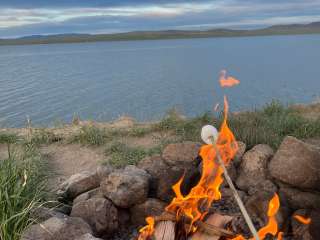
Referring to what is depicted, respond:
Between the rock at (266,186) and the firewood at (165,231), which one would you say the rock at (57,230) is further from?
the rock at (266,186)

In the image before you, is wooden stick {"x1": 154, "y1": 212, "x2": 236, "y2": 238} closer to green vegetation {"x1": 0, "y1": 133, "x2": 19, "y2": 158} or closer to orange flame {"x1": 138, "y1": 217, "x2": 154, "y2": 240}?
orange flame {"x1": 138, "y1": 217, "x2": 154, "y2": 240}

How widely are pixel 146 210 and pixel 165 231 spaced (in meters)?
1.18

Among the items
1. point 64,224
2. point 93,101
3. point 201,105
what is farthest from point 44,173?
point 93,101

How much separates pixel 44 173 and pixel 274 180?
4017 millimetres

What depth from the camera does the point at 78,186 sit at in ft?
22.9

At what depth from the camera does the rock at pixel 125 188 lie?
6211 millimetres

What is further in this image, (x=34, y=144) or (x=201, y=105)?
(x=201, y=105)

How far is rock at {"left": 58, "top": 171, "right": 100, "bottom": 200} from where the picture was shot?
695cm

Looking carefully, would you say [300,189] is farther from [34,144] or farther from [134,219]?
[34,144]

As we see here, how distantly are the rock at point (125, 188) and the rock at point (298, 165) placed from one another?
69.6 inches

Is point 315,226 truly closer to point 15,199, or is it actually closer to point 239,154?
point 239,154

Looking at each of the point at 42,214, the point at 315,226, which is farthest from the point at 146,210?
the point at 315,226

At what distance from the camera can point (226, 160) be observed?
6402 mm

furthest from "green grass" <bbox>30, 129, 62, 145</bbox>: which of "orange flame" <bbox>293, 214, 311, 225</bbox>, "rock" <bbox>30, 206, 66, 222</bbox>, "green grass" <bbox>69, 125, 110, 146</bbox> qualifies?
"orange flame" <bbox>293, 214, 311, 225</bbox>
